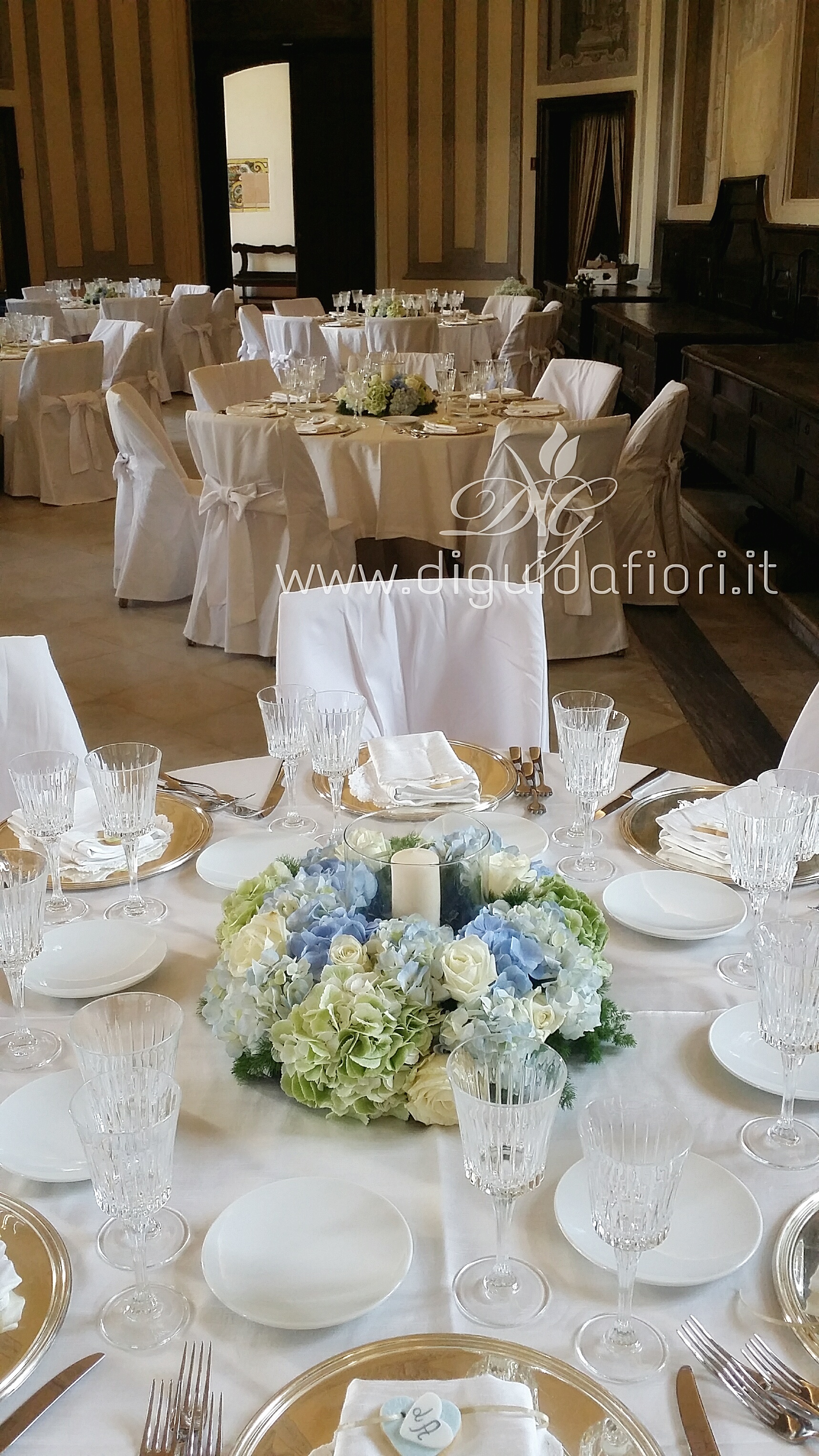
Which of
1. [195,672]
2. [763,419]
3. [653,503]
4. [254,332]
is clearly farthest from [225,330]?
[195,672]

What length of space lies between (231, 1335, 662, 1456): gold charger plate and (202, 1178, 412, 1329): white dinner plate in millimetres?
44

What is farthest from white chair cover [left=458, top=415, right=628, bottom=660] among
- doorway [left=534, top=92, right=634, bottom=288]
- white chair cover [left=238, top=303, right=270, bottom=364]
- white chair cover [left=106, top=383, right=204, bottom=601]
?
doorway [left=534, top=92, right=634, bottom=288]

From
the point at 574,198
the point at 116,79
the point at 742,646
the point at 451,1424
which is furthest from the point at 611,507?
the point at 116,79

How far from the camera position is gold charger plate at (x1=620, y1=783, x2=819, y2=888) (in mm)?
1550

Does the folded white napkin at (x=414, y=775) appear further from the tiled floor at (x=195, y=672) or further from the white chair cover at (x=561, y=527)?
the white chair cover at (x=561, y=527)

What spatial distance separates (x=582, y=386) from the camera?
527 cm

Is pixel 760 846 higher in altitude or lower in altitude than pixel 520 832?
higher

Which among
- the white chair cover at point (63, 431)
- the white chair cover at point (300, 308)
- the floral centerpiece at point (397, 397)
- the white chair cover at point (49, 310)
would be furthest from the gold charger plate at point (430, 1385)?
the white chair cover at point (49, 310)

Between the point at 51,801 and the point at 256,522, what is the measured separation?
2.90 meters

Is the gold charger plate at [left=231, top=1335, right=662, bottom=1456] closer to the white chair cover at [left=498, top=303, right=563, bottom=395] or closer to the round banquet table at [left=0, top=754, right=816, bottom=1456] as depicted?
the round banquet table at [left=0, top=754, right=816, bottom=1456]

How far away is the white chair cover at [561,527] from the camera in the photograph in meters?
4.12

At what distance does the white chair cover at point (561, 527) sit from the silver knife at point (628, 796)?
7.88 ft

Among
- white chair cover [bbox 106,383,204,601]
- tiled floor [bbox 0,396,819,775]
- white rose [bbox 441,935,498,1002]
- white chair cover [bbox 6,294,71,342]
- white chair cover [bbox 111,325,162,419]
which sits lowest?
tiled floor [bbox 0,396,819,775]

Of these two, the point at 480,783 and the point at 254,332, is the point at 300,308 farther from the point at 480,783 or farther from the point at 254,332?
the point at 480,783
